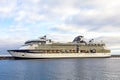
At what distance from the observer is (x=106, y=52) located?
5344 inches

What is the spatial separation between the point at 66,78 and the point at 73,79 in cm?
175

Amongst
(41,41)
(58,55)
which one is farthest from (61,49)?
(41,41)

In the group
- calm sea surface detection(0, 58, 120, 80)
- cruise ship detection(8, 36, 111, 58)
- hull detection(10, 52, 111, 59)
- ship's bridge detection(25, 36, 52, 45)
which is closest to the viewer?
calm sea surface detection(0, 58, 120, 80)

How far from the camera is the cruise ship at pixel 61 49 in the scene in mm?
116000

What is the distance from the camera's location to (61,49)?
125 metres

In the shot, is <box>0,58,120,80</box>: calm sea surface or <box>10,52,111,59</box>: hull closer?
<box>0,58,120,80</box>: calm sea surface

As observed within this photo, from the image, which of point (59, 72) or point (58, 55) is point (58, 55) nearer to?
point (58, 55)

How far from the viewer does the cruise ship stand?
116000 mm

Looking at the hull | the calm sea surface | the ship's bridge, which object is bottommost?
the calm sea surface

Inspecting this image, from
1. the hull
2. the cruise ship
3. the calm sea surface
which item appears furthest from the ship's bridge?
the calm sea surface

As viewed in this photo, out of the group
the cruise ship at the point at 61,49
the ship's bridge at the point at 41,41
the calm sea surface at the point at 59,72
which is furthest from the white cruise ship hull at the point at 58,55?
the calm sea surface at the point at 59,72

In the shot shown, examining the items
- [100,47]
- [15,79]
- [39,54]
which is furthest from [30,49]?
[15,79]

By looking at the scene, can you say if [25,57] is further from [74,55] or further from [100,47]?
[100,47]

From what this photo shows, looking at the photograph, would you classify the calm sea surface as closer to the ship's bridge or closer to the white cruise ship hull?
the white cruise ship hull
